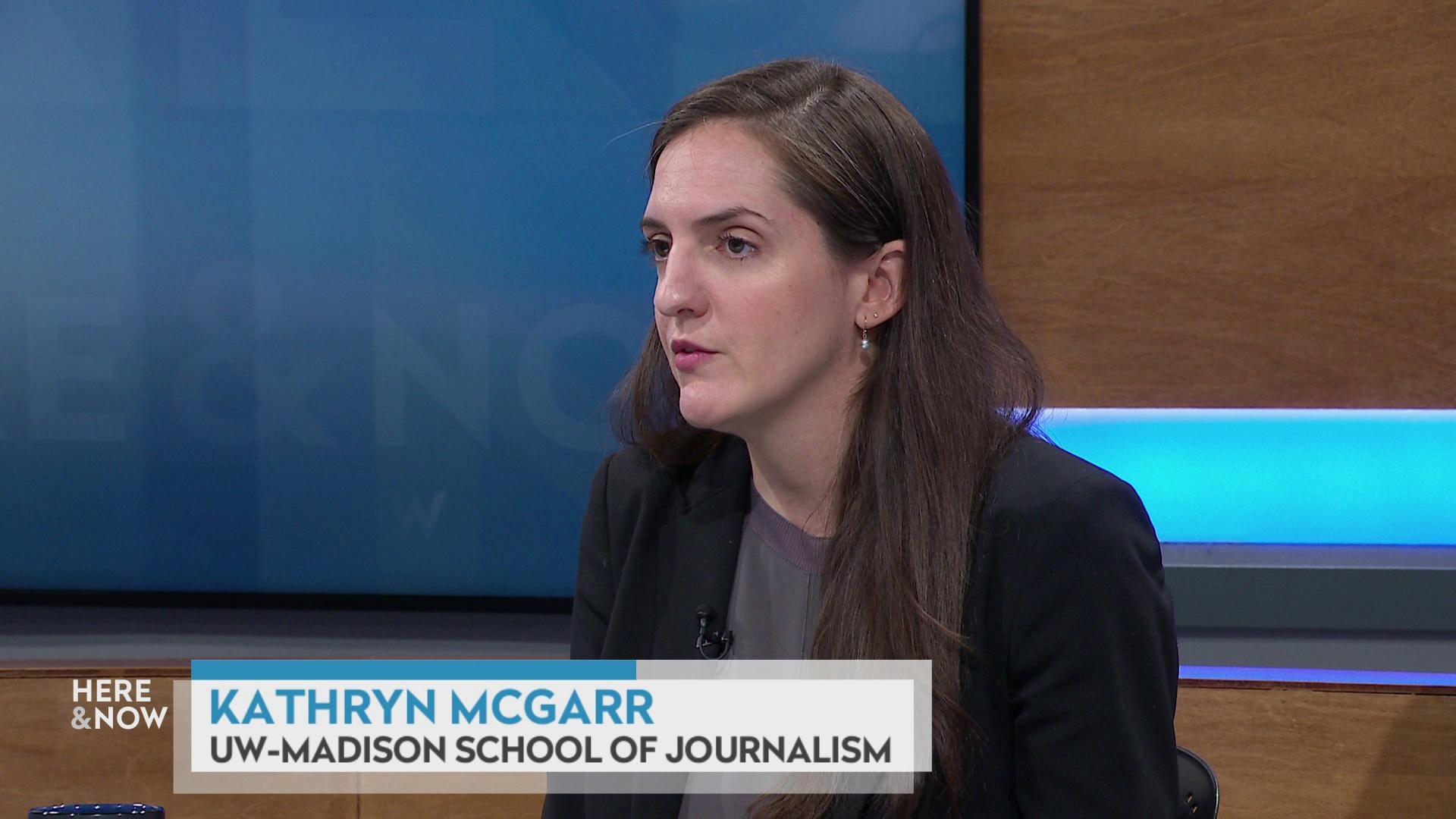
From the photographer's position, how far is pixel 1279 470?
8.11ft

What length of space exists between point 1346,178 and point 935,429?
1.53 meters

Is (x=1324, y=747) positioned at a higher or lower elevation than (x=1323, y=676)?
lower

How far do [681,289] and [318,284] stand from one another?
1.56 meters

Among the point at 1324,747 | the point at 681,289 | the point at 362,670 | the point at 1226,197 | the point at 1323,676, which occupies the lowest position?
the point at 1324,747

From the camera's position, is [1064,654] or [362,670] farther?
[362,670]

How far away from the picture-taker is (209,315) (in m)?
2.63

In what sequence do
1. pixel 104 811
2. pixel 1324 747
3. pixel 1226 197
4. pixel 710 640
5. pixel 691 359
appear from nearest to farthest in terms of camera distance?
pixel 104 811
pixel 691 359
pixel 710 640
pixel 1324 747
pixel 1226 197

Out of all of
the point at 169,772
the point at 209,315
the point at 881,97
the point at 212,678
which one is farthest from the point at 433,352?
the point at 881,97

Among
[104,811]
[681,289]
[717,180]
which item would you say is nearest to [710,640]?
[681,289]

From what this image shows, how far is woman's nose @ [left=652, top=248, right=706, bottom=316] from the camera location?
1258 millimetres

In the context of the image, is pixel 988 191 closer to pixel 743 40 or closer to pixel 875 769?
pixel 743 40

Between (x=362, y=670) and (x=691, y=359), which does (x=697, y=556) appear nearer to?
(x=691, y=359)

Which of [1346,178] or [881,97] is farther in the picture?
[1346,178]

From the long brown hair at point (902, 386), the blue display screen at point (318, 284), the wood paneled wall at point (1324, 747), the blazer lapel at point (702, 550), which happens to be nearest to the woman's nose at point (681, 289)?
the long brown hair at point (902, 386)
